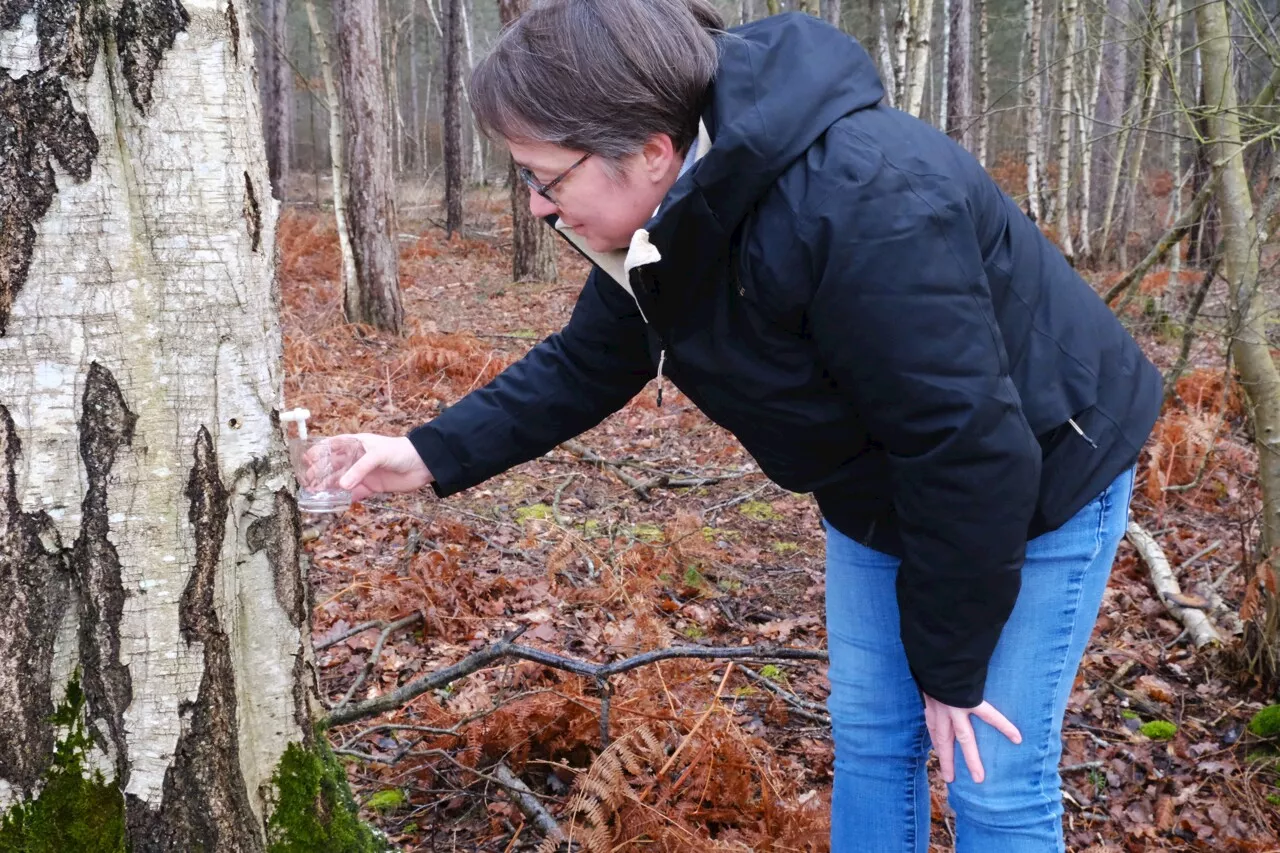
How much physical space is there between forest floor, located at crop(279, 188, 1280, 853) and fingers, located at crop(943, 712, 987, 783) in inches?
28.5

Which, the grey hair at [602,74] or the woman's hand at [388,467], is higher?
the grey hair at [602,74]

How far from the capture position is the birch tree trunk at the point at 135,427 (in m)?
1.47

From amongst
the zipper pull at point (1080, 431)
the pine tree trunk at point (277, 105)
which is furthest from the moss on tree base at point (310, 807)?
the pine tree trunk at point (277, 105)

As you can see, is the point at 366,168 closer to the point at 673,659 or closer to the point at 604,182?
the point at 673,659

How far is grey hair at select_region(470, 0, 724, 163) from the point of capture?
1.60 m

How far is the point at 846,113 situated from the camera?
1.54 meters

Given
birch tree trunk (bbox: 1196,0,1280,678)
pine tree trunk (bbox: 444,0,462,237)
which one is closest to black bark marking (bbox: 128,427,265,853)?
birch tree trunk (bbox: 1196,0,1280,678)

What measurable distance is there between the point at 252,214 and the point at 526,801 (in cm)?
171

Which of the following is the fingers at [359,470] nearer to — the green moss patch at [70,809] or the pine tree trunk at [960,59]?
the green moss patch at [70,809]

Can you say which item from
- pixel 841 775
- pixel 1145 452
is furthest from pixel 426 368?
pixel 841 775

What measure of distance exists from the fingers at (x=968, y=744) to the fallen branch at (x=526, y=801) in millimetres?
1090

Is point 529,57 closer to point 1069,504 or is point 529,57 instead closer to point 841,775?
point 1069,504

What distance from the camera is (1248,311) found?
356cm

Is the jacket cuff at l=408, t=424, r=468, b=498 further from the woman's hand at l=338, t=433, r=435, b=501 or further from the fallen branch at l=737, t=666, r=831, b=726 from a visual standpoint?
the fallen branch at l=737, t=666, r=831, b=726
